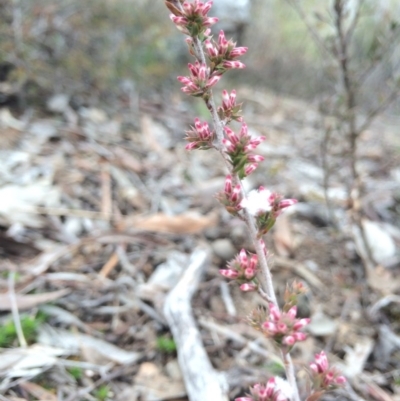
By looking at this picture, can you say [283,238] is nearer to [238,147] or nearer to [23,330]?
[23,330]

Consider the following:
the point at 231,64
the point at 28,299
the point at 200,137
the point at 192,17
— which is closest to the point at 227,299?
the point at 28,299

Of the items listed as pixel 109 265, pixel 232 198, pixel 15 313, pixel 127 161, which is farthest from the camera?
pixel 127 161

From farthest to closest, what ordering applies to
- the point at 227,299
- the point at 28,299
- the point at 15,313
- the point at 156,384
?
the point at 227,299 < the point at 28,299 < the point at 15,313 < the point at 156,384

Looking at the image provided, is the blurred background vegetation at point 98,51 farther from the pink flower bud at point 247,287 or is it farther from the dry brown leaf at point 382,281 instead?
the pink flower bud at point 247,287

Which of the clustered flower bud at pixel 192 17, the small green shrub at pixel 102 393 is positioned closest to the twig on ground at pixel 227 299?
the small green shrub at pixel 102 393

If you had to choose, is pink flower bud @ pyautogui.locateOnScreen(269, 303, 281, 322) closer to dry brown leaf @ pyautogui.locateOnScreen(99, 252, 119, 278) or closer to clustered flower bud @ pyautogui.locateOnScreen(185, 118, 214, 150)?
clustered flower bud @ pyautogui.locateOnScreen(185, 118, 214, 150)

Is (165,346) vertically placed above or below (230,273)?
below

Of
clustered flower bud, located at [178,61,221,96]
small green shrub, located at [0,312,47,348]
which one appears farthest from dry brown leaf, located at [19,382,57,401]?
clustered flower bud, located at [178,61,221,96]
